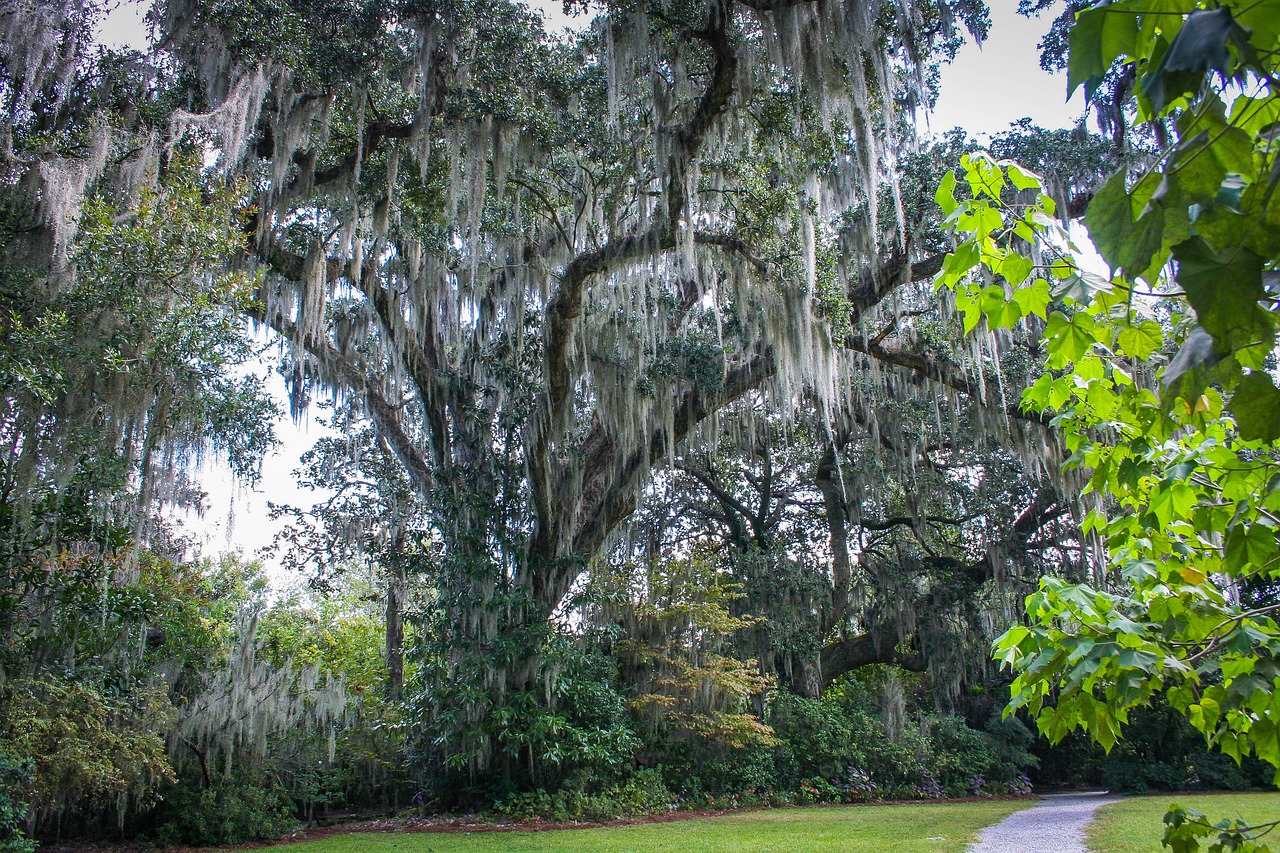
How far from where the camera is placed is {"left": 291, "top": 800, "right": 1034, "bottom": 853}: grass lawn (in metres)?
7.25

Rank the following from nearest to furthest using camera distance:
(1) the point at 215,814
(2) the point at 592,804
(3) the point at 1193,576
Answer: (3) the point at 1193,576 → (1) the point at 215,814 → (2) the point at 592,804

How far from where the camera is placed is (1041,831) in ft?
27.2

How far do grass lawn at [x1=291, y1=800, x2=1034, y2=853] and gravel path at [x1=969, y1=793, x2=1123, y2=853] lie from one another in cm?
22

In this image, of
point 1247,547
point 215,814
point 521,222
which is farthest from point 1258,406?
point 215,814

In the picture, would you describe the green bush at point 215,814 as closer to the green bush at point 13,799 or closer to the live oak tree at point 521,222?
the live oak tree at point 521,222

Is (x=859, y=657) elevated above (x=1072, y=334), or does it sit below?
below

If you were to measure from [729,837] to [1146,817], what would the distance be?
5.32m

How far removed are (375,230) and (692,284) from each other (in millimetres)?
4165

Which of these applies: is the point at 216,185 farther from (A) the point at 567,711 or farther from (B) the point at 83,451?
(A) the point at 567,711

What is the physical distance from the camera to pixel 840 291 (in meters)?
8.87

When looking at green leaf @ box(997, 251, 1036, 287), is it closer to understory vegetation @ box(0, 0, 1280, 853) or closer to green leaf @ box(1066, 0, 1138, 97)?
understory vegetation @ box(0, 0, 1280, 853)

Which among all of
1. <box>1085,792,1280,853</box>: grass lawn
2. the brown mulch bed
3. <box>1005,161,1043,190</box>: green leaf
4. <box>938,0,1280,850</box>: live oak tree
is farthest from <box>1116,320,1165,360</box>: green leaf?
the brown mulch bed

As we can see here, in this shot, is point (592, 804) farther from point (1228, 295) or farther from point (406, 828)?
point (1228, 295)

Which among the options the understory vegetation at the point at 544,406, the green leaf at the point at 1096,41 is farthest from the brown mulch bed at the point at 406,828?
the green leaf at the point at 1096,41
